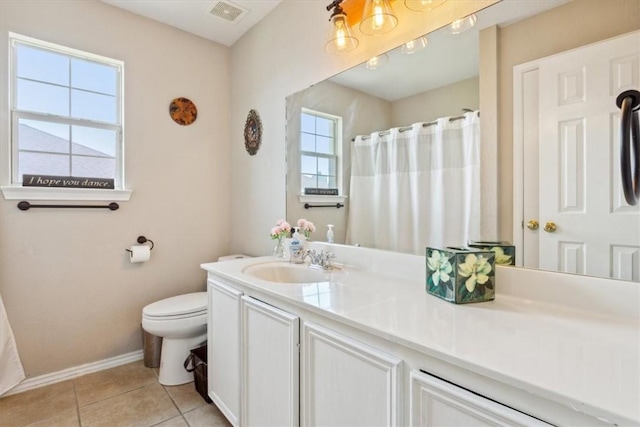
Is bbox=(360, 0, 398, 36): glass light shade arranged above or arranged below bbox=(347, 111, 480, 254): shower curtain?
above

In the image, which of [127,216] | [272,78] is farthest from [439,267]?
[127,216]

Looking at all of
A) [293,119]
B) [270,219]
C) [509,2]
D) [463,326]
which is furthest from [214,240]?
[509,2]

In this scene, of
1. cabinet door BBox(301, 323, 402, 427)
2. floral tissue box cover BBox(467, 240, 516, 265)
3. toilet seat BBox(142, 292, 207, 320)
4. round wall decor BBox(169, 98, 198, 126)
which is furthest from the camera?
round wall decor BBox(169, 98, 198, 126)

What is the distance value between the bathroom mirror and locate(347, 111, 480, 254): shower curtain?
2.2 inches

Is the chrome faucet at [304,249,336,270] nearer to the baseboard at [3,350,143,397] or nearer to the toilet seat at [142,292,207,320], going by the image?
the toilet seat at [142,292,207,320]

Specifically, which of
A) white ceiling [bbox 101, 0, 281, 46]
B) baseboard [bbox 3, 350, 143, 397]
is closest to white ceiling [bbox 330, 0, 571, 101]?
white ceiling [bbox 101, 0, 281, 46]

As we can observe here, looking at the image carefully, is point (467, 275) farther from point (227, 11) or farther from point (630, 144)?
point (227, 11)

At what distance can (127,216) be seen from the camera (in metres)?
2.36

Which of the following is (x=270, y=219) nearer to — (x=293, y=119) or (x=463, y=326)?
(x=293, y=119)

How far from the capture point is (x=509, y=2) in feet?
3.75

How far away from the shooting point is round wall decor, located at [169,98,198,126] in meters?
2.56

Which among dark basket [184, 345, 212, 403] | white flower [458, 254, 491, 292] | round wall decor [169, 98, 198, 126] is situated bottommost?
dark basket [184, 345, 212, 403]

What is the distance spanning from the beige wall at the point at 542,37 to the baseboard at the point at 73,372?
2665 millimetres

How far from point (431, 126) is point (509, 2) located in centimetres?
50
